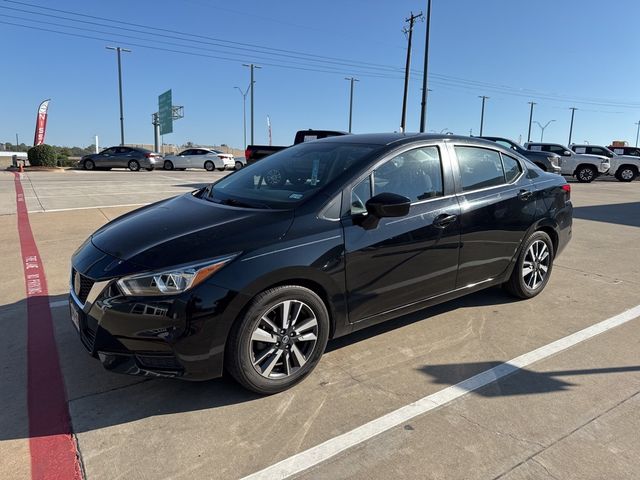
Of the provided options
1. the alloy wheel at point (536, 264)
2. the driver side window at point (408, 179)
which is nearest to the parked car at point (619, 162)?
the alloy wheel at point (536, 264)

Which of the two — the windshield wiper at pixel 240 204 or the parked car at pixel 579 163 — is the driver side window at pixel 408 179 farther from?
the parked car at pixel 579 163

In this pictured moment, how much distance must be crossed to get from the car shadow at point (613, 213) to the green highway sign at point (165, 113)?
41563mm

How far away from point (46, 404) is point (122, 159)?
87.9 ft

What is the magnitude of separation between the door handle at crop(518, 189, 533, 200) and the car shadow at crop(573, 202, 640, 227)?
6811 millimetres

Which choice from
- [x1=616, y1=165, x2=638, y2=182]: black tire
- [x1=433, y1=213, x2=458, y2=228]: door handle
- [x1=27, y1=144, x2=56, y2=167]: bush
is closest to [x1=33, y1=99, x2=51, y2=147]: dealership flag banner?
[x1=27, y1=144, x2=56, y2=167]: bush

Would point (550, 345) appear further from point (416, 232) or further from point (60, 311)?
point (60, 311)

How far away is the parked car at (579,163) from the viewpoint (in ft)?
75.0

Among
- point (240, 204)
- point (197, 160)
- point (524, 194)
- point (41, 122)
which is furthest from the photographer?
point (41, 122)

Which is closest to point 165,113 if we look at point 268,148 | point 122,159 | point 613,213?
point 122,159

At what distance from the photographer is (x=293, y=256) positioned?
2.95 metres

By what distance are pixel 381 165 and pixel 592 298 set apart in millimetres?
3011

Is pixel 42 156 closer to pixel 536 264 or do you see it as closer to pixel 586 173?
pixel 536 264

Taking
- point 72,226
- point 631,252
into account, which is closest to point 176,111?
point 72,226

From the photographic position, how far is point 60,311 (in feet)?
14.6
